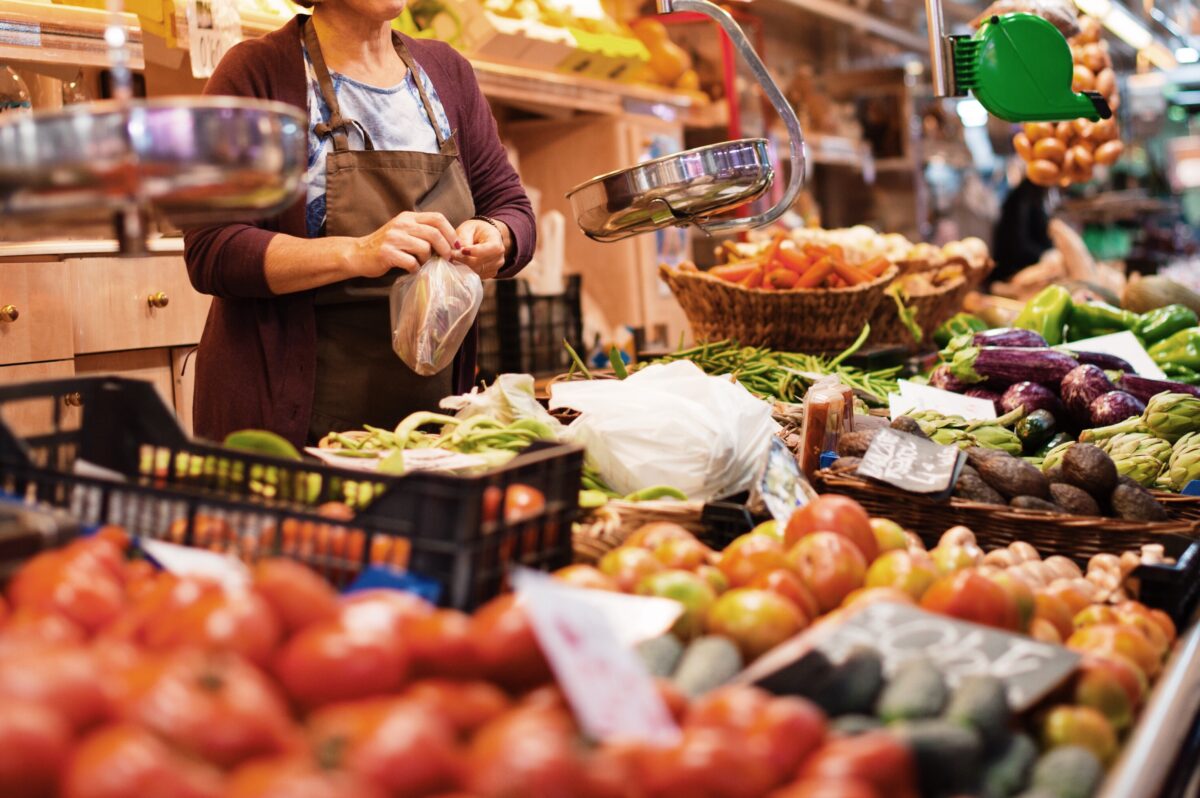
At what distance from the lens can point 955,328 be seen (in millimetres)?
4117

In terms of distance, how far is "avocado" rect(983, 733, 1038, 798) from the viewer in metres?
1.04

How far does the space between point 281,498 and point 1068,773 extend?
2.81 feet

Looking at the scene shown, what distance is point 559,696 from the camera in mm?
1019

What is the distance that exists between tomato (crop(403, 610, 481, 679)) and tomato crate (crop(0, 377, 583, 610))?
0.55 feet

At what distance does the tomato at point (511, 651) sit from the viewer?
1.03 m

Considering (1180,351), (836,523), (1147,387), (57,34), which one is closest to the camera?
(836,523)

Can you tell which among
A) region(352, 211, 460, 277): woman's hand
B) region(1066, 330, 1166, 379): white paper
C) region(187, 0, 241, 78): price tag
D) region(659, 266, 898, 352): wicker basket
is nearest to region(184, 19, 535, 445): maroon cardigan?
region(352, 211, 460, 277): woman's hand

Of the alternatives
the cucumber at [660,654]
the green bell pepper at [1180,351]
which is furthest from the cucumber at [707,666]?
the green bell pepper at [1180,351]

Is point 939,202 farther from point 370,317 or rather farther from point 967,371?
point 370,317

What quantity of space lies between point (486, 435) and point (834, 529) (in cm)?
68

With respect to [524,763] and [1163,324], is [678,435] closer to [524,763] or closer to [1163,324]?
[524,763]

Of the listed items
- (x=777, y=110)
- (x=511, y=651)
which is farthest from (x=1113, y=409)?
(x=511, y=651)

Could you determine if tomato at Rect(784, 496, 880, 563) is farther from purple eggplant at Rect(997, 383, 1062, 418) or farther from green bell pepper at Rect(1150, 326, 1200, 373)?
green bell pepper at Rect(1150, 326, 1200, 373)

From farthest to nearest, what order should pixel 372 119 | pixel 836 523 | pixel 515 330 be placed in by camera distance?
pixel 515 330 < pixel 372 119 < pixel 836 523
